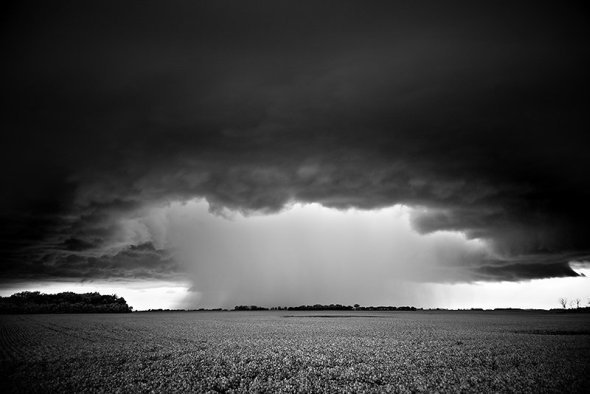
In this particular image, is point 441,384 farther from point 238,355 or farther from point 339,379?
point 238,355

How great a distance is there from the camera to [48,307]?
19250 cm

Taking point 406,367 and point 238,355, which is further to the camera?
point 238,355

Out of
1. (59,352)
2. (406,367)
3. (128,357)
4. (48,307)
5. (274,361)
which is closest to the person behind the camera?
(406,367)

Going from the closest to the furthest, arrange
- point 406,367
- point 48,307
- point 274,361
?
point 406,367 < point 274,361 < point 48,307

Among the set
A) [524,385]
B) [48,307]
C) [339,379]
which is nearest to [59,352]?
[339,379]

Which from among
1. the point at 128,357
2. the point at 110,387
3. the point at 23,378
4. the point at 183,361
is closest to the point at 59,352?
the point at 128,357

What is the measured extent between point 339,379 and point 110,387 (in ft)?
49.9

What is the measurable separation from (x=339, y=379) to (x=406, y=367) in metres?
7.01

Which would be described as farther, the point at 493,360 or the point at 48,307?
the point at 48,307

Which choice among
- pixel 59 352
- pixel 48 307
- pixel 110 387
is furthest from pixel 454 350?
pixel 48 307

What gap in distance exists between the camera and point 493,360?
30.9 metres

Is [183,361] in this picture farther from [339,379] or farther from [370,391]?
[370,391]

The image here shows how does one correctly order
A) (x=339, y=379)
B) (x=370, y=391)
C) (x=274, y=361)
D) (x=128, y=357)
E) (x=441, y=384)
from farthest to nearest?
1. (x=128, y=357)
2. (x=274, y=361)
3. (x=339, y=379)
4. (x=441, y=384)
5. (x=370, y=391)

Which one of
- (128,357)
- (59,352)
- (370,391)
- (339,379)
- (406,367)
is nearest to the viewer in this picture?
(370,391)
